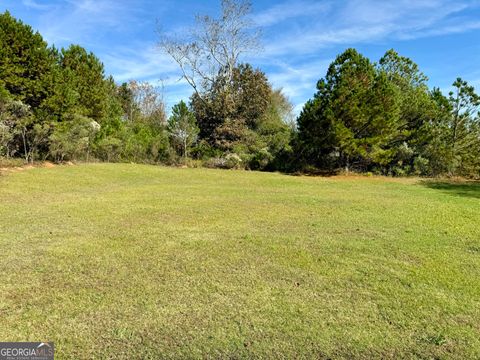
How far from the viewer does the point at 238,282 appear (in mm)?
3932

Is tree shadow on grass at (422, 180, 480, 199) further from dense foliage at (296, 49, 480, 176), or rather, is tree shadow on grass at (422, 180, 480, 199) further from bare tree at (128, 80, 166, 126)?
bare tree at (128, 80, 166, 126)

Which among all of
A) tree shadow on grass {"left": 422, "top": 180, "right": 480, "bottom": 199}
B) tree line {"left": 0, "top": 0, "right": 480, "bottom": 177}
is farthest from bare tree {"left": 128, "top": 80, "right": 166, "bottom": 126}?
tree shadow on grass {"left": 422, "top": 180, "right": 480, "bottom": 199}

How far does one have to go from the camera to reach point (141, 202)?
907 cm

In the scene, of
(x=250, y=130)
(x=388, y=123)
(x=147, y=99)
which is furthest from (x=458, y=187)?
(x=147, y=99)

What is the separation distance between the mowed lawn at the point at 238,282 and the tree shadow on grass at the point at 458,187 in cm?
502

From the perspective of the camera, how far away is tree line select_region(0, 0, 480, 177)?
15844 mm

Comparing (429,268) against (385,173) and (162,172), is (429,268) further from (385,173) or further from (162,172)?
(385,173)

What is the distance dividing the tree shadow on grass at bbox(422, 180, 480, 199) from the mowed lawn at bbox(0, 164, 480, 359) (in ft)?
16.5

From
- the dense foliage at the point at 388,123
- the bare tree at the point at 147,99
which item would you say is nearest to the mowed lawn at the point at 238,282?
the dense foliage at the point at 388,123

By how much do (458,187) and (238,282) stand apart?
554 inches

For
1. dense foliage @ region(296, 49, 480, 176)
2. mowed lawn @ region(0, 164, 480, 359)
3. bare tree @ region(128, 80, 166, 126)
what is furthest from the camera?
bare tree @ region(128, 80, 166, 126)

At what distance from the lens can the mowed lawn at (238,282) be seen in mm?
2771

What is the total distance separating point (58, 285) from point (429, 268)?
440 cm

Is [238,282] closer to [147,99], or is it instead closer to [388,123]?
[388,123]
